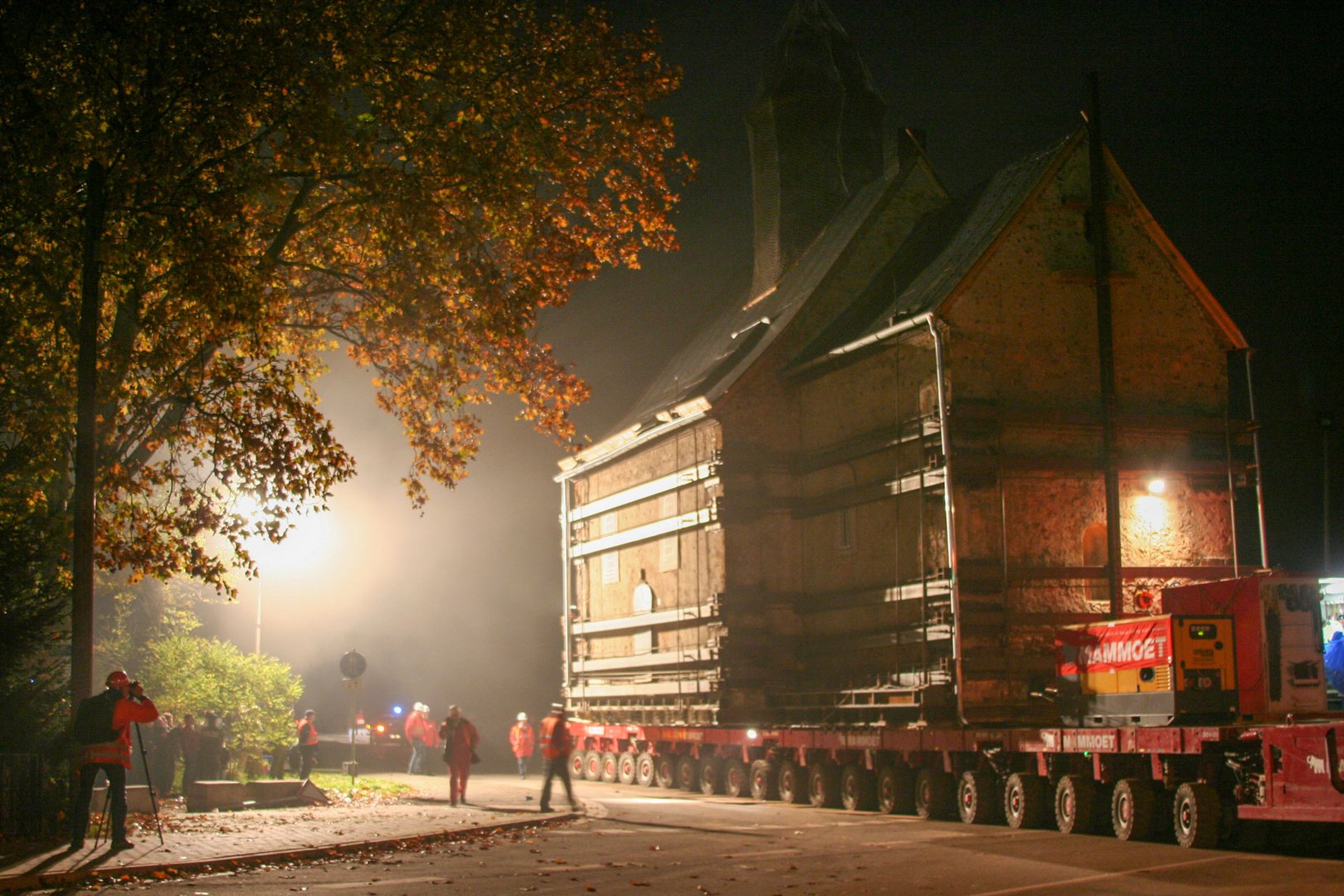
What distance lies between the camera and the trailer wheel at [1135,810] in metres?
15.6

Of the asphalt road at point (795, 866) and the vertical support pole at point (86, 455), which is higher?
the vertical support pole at point (86, 455)

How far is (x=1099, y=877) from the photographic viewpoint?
483 inches

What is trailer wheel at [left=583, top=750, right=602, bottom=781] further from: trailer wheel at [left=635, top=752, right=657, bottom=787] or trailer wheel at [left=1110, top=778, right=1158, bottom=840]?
trailer wheel at [left=1110, top=778, right=1158, bottom=840]

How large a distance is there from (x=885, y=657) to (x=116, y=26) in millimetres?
14786

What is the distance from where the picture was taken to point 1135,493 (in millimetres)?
22281

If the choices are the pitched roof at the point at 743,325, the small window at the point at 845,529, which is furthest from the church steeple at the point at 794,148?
the small window at the point at 845,529

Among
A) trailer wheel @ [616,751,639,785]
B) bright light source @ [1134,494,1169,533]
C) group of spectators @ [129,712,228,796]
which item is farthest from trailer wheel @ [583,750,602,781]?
bright light source @ [1134,494,1169,533]

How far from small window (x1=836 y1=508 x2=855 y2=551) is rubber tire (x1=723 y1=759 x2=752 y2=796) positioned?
4.46 metres

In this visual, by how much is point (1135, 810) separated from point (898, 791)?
18.7 ft

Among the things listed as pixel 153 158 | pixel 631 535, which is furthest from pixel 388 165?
pixel 631 535

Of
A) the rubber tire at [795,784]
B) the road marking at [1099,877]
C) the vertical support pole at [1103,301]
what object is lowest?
the rubber tire at [795,784]

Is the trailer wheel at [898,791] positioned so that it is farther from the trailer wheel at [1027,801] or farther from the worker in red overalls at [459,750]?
the worker in red overalls at [459,750]

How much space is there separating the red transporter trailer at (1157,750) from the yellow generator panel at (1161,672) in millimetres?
18

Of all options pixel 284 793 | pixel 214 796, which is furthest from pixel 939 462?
pixel 214 796
